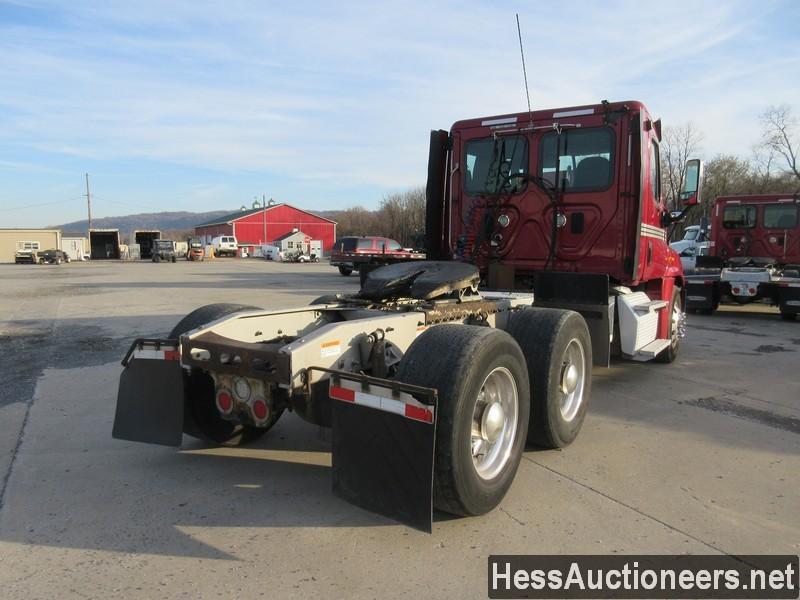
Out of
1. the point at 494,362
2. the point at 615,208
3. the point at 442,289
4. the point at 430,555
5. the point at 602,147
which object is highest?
the point at 602,147

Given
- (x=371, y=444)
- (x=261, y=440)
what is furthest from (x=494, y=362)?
(x=261, y=440)

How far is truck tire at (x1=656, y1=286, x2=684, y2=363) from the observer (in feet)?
25.7

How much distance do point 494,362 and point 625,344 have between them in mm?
3413

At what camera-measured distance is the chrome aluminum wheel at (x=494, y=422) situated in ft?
11.7

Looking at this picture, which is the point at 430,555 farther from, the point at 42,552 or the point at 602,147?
the point at 602,147

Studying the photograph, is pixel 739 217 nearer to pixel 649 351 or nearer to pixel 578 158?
pixel 649 351

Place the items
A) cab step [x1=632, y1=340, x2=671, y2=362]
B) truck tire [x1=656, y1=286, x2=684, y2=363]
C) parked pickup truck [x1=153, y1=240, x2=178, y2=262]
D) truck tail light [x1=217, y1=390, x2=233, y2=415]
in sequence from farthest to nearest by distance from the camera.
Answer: parked pickup truck [x1=153, y1=240, x2=178, y2=262]
truck tire [x1=656, y1=286, x2=684, y2=363]
cab step [x1=632, y1=340, x2=671, y2=362]
truck tail light [x1=217, y1=390, x2=233, y2=415]

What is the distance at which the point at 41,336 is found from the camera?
10008 millimetres

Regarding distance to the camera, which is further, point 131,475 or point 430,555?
point 131,475

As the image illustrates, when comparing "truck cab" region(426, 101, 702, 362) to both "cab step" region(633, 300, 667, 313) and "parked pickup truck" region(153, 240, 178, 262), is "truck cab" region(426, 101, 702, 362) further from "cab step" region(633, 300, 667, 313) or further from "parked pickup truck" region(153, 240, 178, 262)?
"parked pickup truck" region(153, 240, 178, 262)

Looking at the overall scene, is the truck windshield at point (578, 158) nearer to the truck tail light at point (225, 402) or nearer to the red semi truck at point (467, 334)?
the red semi truck at point (467, 334)

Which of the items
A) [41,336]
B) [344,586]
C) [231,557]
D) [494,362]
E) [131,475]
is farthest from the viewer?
[41,336]
